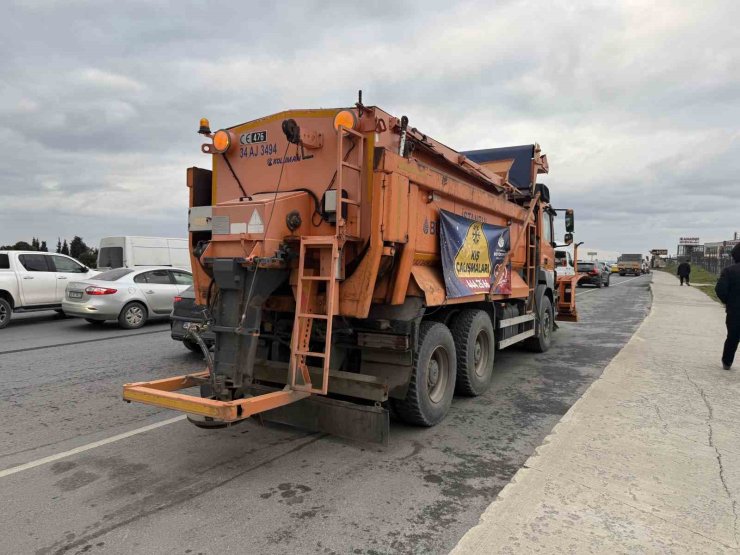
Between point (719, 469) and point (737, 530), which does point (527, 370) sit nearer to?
point (719, 469)

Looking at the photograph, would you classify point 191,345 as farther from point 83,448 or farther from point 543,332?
point 543,332

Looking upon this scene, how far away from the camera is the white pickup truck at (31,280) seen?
40.4ft

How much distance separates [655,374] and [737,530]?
4642mm

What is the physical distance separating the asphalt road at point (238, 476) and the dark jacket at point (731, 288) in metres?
2.76

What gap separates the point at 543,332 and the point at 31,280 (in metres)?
12.1

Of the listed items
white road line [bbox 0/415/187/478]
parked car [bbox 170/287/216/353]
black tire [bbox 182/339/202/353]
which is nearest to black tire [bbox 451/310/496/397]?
white road line [bbox 0/415/187/478]

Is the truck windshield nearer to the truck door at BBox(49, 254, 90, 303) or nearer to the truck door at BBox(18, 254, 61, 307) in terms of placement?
the truck door at BBox(49, 254, 90, 303)

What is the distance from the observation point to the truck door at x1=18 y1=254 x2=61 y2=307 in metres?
12.6

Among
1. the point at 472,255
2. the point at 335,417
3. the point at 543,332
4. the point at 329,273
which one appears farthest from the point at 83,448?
the point at 543,332

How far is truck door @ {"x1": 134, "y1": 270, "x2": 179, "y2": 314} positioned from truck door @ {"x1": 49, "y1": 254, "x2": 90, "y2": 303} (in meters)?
2.33

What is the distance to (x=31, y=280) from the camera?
12664 millimetres

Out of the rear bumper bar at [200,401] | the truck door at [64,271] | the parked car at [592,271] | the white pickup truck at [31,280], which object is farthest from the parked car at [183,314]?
the parked car at [592,271]

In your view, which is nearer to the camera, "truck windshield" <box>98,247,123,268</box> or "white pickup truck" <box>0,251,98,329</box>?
"white pickup truck" <box>0,251,98,329</box>

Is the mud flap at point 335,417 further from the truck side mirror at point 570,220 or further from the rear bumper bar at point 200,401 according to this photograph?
the truck side mirror at point 570,220
